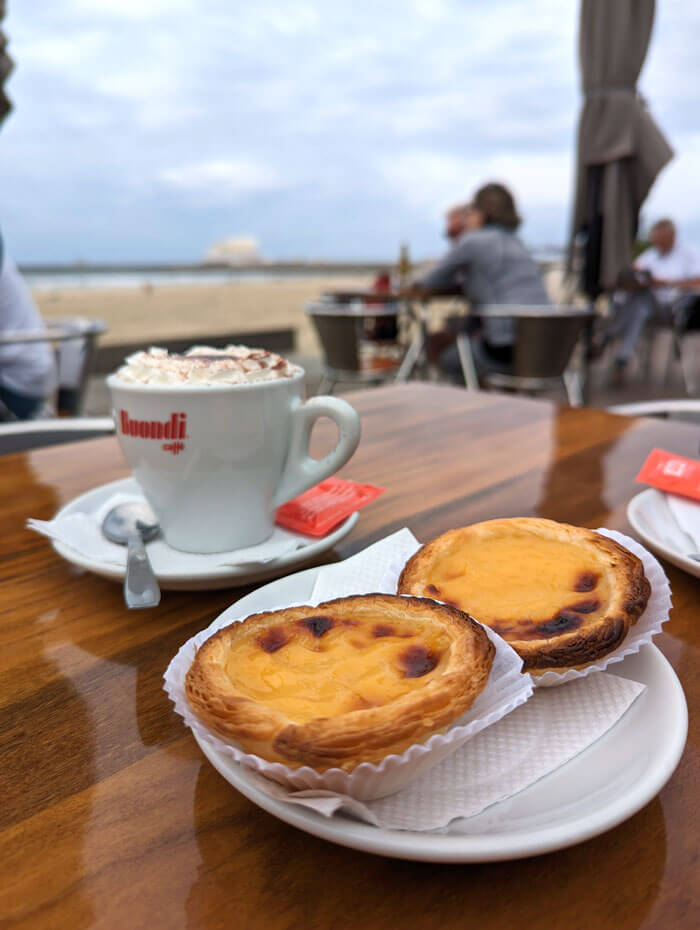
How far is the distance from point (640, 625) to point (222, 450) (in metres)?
0.48

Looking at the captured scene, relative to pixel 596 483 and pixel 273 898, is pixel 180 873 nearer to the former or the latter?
pixel 273 898

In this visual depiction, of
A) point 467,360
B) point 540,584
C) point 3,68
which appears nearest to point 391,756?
point 540,584

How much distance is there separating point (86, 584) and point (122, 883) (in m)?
0.46

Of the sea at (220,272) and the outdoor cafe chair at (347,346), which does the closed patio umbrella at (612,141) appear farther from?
the sea at (220,272)

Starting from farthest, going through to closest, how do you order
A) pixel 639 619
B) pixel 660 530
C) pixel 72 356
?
pixel 72 356
pixel 660 530
pixel 639 619

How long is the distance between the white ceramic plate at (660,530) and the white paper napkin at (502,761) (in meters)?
0.28

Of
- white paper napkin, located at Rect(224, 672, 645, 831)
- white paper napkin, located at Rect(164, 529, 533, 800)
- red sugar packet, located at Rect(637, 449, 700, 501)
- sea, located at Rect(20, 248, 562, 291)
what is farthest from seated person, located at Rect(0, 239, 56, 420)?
sea, located at Rect(20, 248, 562, 291)

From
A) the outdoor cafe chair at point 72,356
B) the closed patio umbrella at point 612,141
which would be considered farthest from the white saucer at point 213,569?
the closed patio umbrella at point 612,141

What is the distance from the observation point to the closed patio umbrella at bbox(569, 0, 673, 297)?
164 inches

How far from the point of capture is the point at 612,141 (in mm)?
4590

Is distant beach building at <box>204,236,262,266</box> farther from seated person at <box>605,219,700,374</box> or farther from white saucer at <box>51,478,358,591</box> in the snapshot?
white saucer at <box>51,478,358,591</box>

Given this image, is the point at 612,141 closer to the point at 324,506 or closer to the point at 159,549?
the point at 324,506

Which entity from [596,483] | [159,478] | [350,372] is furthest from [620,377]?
[159,478]

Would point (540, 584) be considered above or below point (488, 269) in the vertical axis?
below
